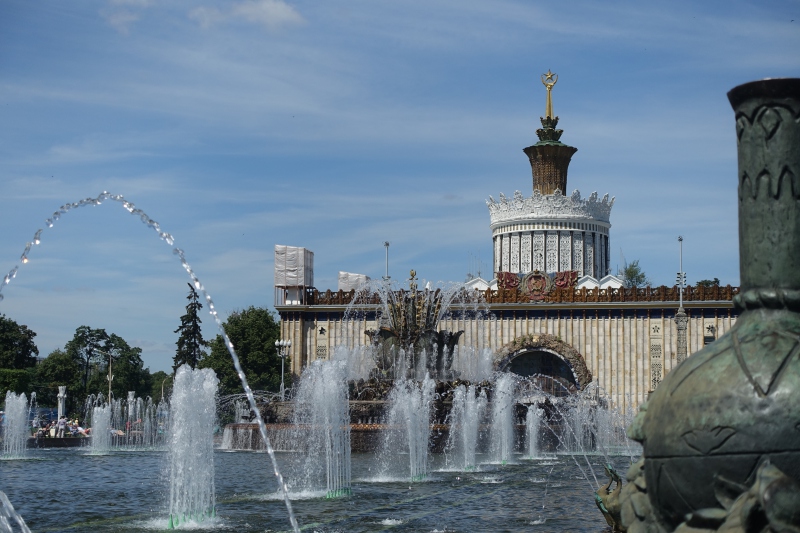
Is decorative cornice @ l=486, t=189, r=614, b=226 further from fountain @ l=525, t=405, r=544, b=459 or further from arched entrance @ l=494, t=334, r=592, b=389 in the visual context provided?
fountain @ l=525, t=405, r=544, b=459

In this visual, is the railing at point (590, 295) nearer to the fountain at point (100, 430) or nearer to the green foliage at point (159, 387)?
the fountain at point (100, 430)

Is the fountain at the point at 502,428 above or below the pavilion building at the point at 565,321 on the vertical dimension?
below

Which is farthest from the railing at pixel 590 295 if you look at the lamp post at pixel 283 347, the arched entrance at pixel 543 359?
the lamp post at pixel 283 347

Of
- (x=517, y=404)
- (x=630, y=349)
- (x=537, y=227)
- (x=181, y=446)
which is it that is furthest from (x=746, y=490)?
(x=537, y=227)

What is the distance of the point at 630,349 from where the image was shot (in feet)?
176

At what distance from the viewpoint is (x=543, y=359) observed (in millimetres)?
55062

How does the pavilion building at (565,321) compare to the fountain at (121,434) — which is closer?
the fountain at (121,434)

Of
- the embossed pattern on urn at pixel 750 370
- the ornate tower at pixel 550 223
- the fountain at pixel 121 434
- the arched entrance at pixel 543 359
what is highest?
the ornate tower at pixel 550 223

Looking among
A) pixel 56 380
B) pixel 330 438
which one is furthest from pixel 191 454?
pixel 56 380

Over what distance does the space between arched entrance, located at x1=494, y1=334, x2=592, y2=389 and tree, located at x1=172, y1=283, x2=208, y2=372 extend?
26.2 metres

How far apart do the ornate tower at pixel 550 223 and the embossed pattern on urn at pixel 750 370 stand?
188 feet

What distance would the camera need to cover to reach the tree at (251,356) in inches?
2472

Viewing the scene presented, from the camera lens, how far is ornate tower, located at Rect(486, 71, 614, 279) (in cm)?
6338

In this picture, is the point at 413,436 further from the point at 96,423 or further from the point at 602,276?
the point at 602,276
